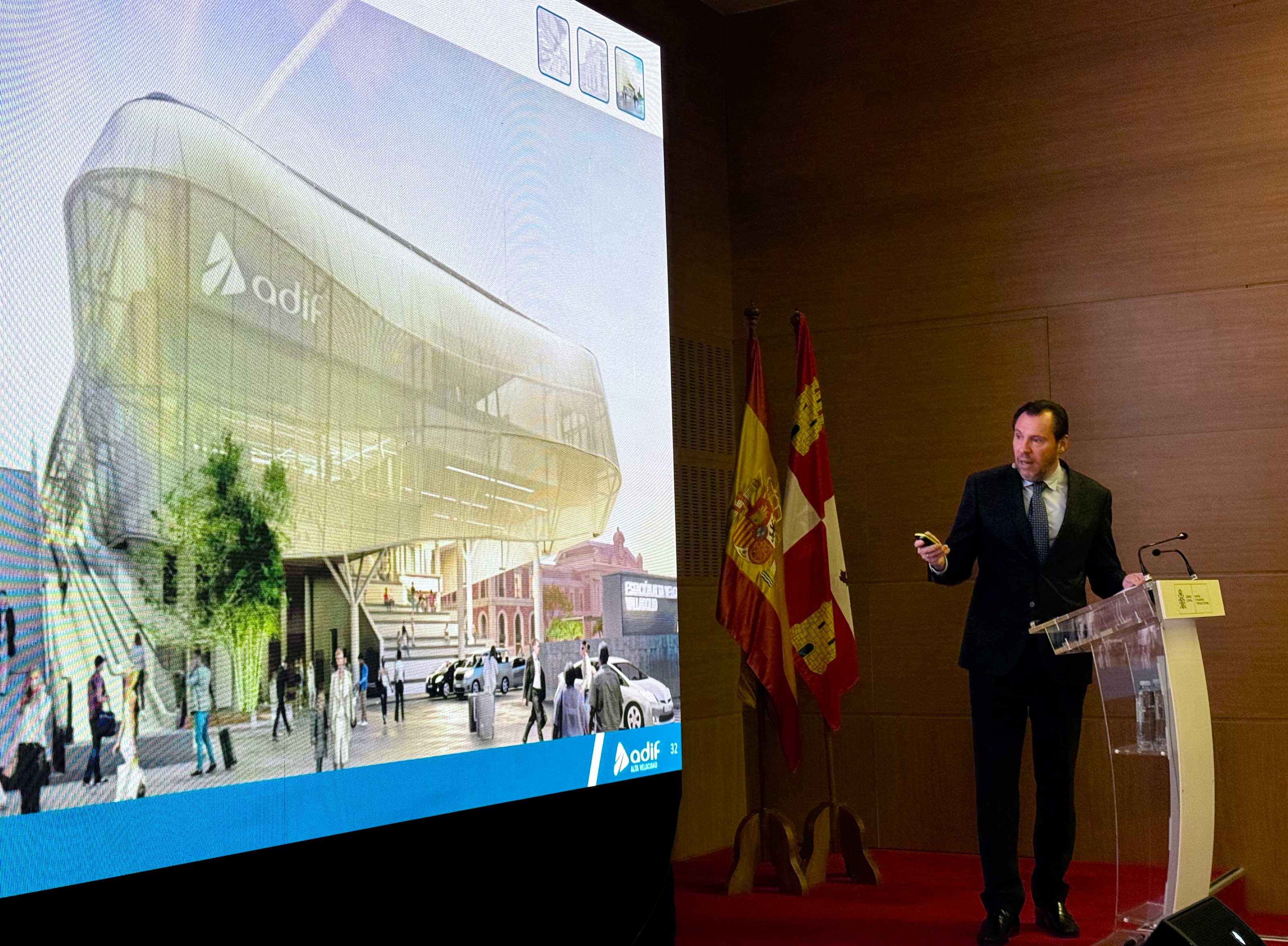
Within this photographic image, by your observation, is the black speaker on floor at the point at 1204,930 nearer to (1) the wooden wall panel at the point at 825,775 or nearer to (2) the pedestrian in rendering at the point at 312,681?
(2) the pedestrian in rendering at the point at 312,681

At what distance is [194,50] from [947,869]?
4181mm

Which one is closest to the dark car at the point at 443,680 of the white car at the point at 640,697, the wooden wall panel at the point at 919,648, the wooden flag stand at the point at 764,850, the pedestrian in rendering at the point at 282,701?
the pedestrian in rendering at the point at 282,701

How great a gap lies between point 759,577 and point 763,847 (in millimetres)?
1079

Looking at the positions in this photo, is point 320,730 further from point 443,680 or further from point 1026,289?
point 1026,289

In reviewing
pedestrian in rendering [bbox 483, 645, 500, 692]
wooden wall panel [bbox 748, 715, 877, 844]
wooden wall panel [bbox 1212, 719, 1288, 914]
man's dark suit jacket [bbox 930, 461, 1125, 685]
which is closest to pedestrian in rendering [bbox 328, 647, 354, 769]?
pedestrian in rendering [bbox 483, 645, 500, 692]

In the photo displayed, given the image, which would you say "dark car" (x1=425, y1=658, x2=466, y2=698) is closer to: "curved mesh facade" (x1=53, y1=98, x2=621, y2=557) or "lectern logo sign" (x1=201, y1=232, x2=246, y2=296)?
"curved mesh facade" (x1=53, y1=98, x2=621, y2=557)

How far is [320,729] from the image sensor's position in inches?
107

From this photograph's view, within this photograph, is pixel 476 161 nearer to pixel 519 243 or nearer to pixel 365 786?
pixel 519 243

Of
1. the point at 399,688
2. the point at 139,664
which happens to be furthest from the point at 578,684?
the point at 139,664

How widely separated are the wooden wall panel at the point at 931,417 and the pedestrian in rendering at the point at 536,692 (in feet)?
8.57

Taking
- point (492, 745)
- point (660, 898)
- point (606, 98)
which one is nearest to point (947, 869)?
point (660, 898)

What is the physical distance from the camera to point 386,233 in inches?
118

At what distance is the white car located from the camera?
368 cm

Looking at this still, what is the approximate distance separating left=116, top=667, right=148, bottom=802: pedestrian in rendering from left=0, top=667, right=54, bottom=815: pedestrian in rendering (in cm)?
14
